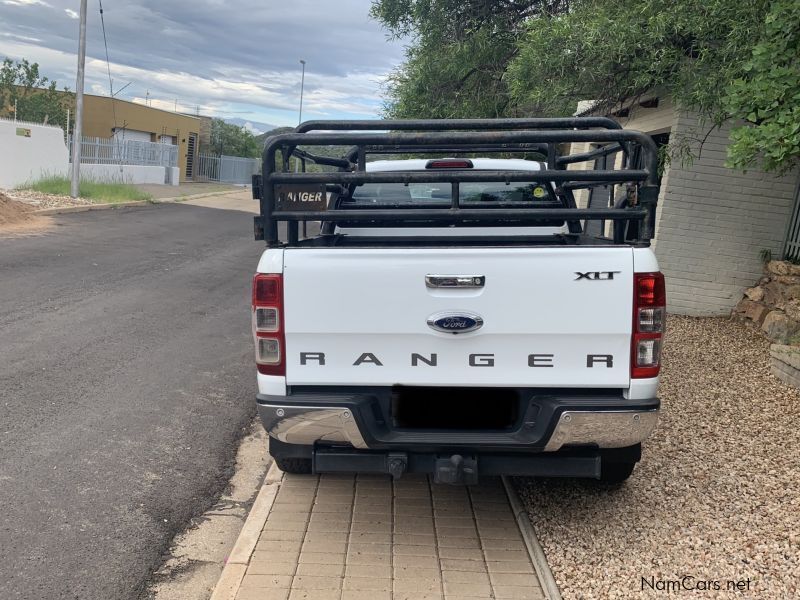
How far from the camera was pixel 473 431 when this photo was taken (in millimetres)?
3623

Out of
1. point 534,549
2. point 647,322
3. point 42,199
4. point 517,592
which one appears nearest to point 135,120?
point 42,199

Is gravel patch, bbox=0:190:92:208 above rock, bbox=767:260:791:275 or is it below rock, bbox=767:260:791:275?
above

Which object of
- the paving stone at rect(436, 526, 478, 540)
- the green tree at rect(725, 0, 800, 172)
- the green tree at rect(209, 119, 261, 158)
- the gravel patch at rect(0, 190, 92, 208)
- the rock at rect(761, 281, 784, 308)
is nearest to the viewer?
the paving stone at rect(436, 526, 478, 540)

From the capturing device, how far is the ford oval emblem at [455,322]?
3.49m

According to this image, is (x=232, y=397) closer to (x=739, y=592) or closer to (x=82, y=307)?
(x=82, y=307)

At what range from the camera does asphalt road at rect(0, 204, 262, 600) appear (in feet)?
12.2

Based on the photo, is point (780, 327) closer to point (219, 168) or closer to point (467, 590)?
point (467, 590)

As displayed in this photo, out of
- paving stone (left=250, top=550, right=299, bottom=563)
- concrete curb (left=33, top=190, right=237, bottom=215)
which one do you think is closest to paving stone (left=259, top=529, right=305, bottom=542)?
paving stone (left=250, top=550, right=299, bottom=563)

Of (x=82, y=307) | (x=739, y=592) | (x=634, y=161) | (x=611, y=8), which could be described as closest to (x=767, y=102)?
(x=634, y=161)

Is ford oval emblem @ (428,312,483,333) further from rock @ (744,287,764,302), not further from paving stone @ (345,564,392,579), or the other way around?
rock @ (744,287,764,302)

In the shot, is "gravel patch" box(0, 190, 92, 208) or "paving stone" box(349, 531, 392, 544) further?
"gravel patch" box(0, 190, 92, 208)

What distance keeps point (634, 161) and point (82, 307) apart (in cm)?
677

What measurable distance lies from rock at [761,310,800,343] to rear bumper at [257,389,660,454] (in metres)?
5.05

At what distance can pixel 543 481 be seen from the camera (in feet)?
15.5
